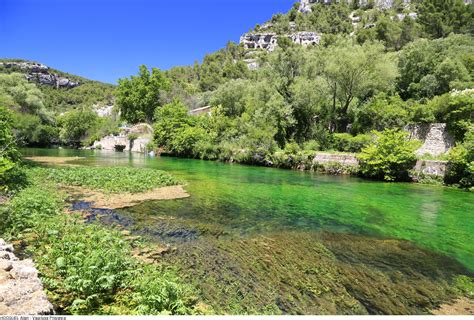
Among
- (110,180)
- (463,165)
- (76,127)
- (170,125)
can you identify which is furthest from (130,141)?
(463,165)

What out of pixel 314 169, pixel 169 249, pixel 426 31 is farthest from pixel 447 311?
pixel 426 31

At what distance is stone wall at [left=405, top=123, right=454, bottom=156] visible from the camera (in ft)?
86.1

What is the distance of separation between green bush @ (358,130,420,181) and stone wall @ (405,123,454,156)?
11.3 ft

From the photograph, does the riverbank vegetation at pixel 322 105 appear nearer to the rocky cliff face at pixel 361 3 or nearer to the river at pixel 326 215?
the river at pixel 326 215

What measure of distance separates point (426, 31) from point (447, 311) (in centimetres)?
8058

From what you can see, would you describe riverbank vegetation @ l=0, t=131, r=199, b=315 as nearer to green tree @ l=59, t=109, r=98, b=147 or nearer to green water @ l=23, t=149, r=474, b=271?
green water @ l=23, t=149, r=474, b=271

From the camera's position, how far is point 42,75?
131 m

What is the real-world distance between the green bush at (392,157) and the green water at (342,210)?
3893 mm

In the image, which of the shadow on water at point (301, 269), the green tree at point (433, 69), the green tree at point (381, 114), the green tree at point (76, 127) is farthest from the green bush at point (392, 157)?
the green tree at point (76, 127)

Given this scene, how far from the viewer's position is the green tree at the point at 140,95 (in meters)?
68.6

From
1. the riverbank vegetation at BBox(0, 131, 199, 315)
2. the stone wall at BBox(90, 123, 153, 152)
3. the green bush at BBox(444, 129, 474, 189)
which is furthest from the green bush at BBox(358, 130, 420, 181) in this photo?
the stone wall at BBox(90, 123, 153, 152)

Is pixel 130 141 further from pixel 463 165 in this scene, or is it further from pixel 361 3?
pixel 361 3

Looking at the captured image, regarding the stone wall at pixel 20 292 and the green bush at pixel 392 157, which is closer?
the stone wall at pixel 20 292

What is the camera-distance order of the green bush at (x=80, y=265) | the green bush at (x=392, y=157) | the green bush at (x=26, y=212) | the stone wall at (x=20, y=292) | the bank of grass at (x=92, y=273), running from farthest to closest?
the green bush at (x=392, y=157) < the green bush at (x=26, y=212) < the green bush at (x=80, y=265) < the bank of grass at (x=92, y=273) < the stone wall at (x=20, y=292)
